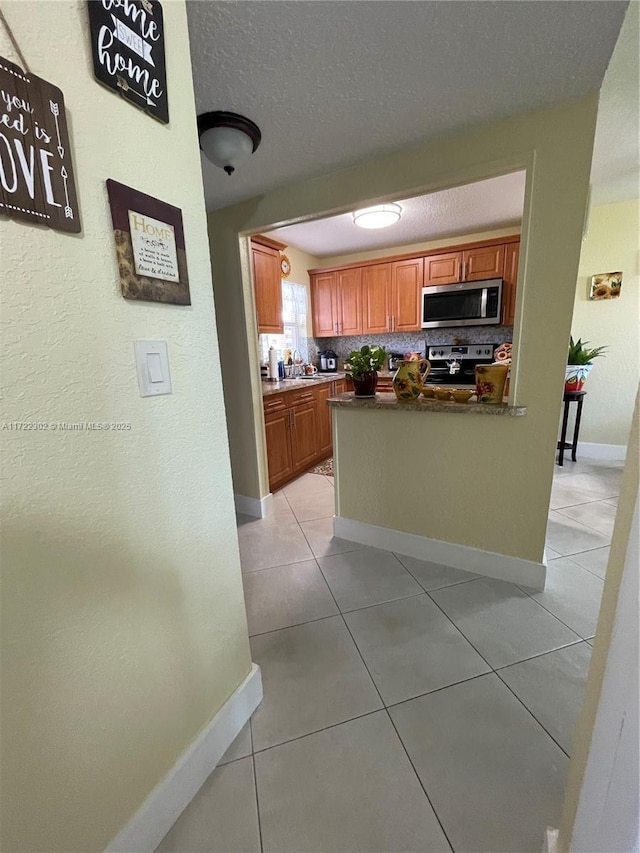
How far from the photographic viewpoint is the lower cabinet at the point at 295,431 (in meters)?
2.98

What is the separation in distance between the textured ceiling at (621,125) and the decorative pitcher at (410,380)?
4.90ft

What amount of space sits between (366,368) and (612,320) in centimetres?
289

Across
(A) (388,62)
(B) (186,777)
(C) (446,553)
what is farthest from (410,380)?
(B) (186,777)

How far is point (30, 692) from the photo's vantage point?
628 mm

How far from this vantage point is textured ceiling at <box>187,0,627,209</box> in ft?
3.19

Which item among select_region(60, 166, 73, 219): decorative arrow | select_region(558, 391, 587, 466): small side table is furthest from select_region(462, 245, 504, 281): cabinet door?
select_region(60, 166, 73, 219): decorative arrow

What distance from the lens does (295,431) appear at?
3.30 metres

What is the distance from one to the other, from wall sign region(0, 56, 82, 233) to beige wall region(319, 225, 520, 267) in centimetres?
405

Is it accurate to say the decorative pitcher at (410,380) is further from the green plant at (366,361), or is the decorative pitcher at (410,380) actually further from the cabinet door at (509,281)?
the cabinet door at (509,281)

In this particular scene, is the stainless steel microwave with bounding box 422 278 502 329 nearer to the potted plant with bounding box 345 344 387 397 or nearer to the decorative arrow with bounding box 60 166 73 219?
the potted plant with bounding box 345 344 387 397

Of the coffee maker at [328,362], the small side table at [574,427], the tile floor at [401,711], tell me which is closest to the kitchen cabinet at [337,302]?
the coffee maker at [328,362]

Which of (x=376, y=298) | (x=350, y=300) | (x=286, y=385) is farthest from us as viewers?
(x=350, y=300)

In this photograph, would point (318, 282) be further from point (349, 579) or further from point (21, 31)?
point (21, 31)

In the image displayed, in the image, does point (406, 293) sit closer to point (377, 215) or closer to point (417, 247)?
point (417, 247)
